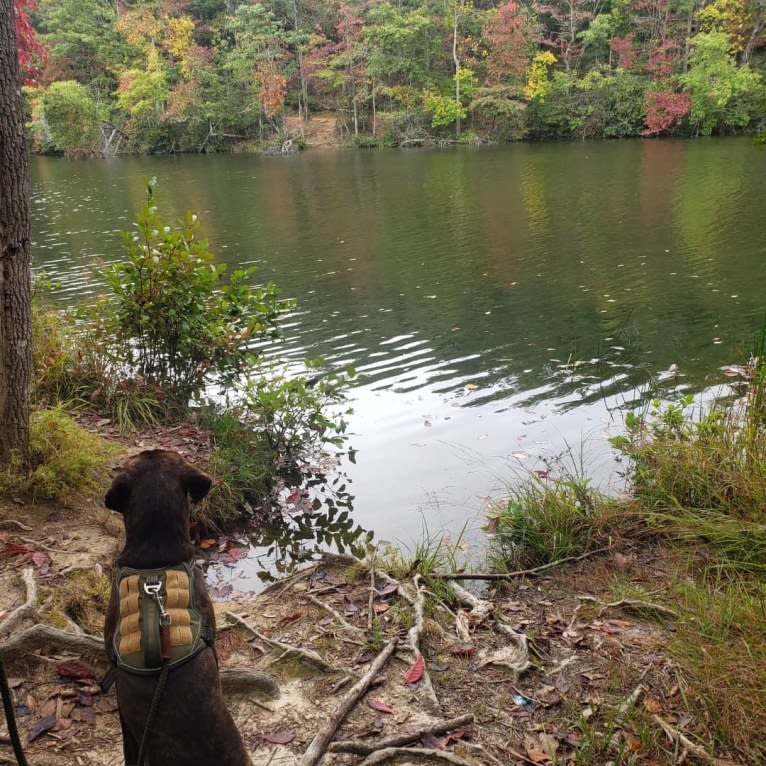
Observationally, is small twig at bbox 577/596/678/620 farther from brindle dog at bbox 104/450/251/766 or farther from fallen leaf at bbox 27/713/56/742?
fallen leaf at bbox 27/713/56/742

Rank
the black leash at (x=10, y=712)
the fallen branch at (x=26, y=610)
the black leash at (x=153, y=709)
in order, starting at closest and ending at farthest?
the black leash at (x=10, y=712) → the black leash at (x=153, y=709) → the fallen branch at (x=26, y=610)

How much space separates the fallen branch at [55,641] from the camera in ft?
10.5

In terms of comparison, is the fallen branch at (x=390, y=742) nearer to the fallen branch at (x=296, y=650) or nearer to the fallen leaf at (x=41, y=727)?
the fallen branch at (x=296, y=650)

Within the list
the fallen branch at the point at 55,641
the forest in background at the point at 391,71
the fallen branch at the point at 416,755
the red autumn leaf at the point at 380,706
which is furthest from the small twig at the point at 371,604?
the forest in background at the point at 391,71

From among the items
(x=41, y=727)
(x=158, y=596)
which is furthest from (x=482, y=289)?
(x=158, y=596)

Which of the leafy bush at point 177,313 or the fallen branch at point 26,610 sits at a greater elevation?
the leafy bush at point 177,313

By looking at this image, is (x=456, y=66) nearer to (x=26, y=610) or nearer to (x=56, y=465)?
(x=56, y=465)

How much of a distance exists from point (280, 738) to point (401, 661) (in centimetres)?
79

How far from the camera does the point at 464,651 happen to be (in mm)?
3590

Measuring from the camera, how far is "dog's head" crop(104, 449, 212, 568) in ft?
7.68

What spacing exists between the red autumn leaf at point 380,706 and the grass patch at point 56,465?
9.22ft

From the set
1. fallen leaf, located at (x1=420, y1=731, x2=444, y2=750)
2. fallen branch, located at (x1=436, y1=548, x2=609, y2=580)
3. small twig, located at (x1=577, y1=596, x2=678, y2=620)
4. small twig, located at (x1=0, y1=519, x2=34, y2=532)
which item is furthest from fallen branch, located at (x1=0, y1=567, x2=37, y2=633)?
small twig, located at (x1=577, y1=596, x2=678, y2=620)

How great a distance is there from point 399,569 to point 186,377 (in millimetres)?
3531

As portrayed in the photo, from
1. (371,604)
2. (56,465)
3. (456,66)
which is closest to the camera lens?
(371,604)
